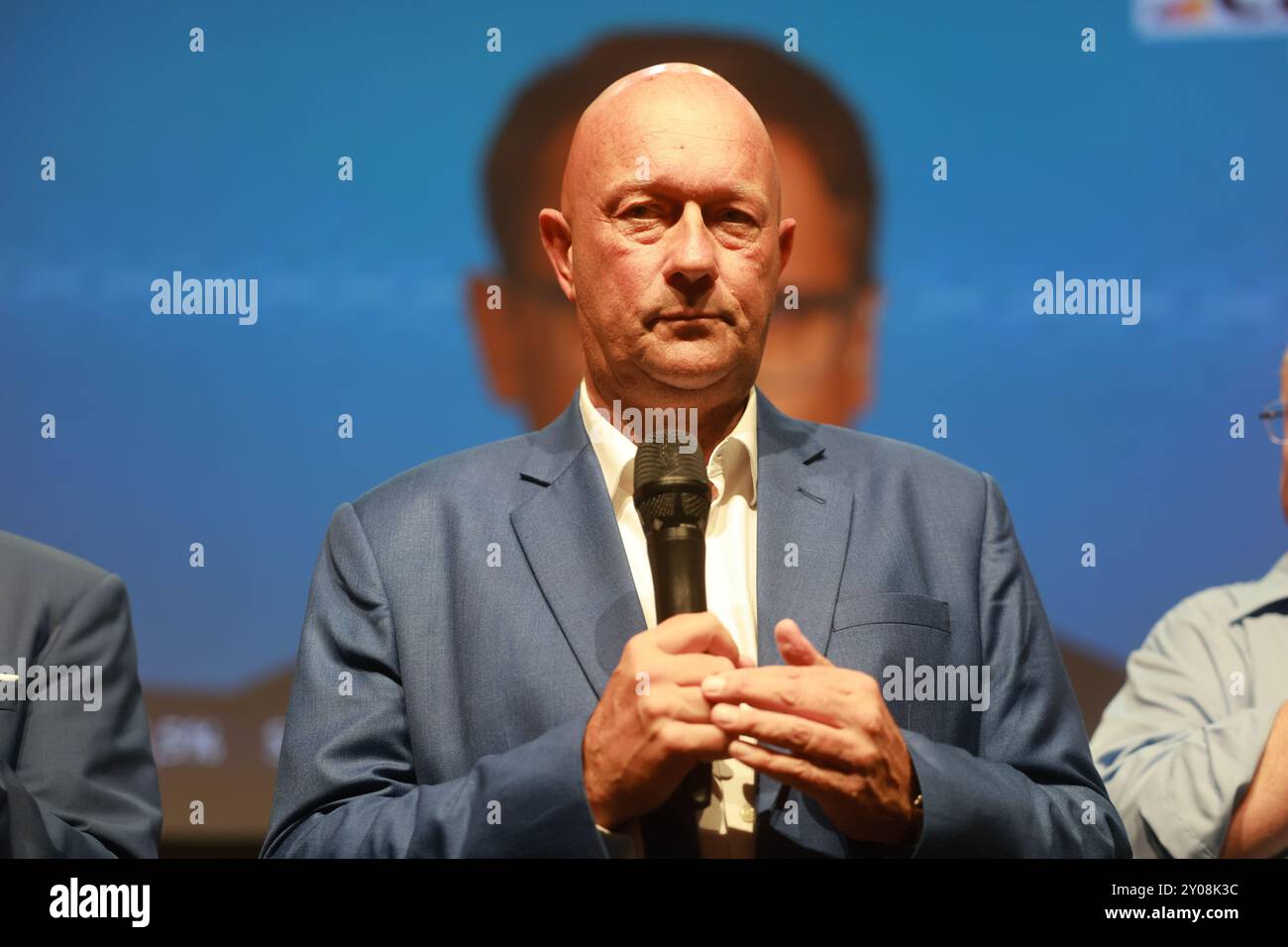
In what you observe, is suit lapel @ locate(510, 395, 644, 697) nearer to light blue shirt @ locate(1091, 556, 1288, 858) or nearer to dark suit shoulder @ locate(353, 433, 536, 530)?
dark suit shoulder @ locate(353, 433, 536, 530)

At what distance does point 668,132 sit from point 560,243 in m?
0.30

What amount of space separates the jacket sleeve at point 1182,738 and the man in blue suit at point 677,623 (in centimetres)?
44

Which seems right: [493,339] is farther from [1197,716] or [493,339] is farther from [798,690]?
[1197,716]

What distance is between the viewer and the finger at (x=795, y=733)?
212 cm

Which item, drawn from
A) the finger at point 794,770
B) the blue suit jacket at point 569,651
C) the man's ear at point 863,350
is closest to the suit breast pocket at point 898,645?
the blue suit jacket at point 569,651

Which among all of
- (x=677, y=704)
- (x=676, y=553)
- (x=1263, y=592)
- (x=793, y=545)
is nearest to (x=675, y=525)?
(x=676, y=553)

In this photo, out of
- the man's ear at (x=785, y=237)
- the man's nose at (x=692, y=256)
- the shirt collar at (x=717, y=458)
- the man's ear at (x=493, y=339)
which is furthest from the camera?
the man's ear at (x=493, y=339)

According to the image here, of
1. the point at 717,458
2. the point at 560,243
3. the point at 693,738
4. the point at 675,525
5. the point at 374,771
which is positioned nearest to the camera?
the point at 693,738

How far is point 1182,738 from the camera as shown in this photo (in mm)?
2971

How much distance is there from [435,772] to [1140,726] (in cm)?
141

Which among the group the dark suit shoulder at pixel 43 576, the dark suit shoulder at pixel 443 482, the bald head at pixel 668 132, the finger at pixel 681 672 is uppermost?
the bald head at pixel 668 132

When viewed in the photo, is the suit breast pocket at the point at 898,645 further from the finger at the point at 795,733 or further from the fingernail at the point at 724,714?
the fingernail at the point at 724,714

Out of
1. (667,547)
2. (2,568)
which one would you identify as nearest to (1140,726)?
(667,547)
